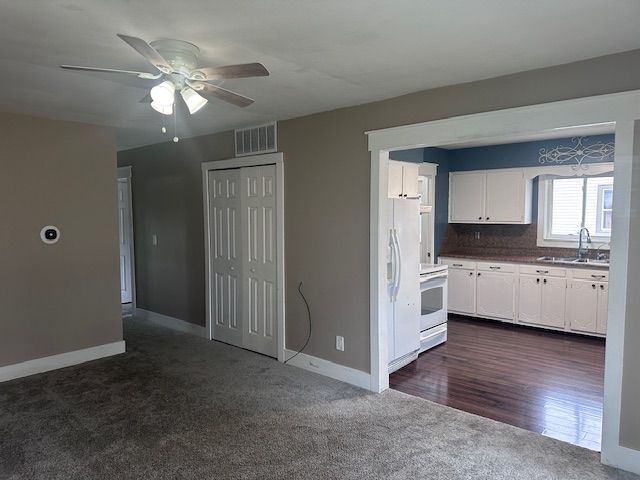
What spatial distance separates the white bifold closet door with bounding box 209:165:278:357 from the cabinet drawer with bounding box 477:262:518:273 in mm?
2998

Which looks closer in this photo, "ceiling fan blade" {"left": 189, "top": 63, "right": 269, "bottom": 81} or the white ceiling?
the white ceiling

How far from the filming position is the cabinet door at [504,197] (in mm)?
6113

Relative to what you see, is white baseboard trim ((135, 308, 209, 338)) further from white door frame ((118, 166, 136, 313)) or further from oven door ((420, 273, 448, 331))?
oven door ((420, 273, 448, 331))

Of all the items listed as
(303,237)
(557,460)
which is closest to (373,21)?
(303,237)

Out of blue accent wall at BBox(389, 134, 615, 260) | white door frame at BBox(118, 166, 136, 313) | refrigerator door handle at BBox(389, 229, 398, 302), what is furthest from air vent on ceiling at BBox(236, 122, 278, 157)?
white door frame at BBox(118, 166, 136, 313)

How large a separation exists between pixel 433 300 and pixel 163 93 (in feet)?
12.5

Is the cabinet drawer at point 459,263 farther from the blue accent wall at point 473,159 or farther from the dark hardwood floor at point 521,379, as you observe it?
the dark hardwood floor at point 521,379

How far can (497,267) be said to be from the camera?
19.4 ft

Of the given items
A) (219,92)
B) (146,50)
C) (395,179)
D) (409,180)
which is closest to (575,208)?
(409,180)

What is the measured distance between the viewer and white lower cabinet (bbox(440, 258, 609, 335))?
17.0ft

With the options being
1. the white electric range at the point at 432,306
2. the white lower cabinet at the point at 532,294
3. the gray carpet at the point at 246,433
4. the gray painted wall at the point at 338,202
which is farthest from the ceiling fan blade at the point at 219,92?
the white lower cabinet at the point at 532,294

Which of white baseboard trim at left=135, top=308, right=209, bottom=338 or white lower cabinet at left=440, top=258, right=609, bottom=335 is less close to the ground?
white lower cabinet at left=440, top=258, right=609, bottom=335

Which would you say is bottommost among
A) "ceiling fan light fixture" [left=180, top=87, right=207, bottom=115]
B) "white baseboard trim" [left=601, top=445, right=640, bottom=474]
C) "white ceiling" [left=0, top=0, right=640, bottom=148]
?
"white baseboard trim" [left=601, top=445, right=640, bottom=474]

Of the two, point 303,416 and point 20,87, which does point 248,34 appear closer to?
point 20,87
